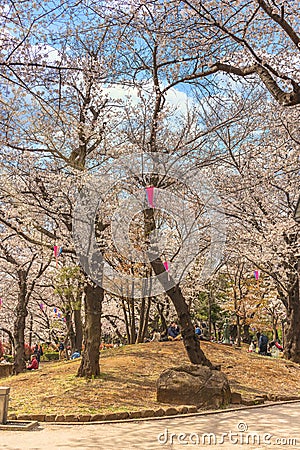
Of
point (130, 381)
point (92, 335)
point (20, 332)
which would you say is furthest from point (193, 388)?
point (20, 332)

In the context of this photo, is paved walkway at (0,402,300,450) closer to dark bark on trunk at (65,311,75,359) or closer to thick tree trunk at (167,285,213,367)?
thick tree trunk at (167,285,213,367)

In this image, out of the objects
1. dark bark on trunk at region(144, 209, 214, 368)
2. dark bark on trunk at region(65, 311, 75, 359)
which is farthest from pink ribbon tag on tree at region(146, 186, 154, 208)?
dark bark on trunk at region(65, 311, 75, 359)

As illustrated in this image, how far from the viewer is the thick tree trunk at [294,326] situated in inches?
608

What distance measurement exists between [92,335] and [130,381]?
1343 millimetres

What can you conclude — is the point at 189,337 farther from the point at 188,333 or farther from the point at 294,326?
the point at 294,326

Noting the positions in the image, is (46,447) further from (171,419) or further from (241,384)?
(241,384)

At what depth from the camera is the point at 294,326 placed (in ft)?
50.6

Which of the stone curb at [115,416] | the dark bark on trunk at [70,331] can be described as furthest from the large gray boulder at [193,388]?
the dark bark on trunk at [70,331]

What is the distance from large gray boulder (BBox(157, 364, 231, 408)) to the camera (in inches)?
357

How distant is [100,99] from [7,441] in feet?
26.8

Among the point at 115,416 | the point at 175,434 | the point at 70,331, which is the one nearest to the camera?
the point at 175,434

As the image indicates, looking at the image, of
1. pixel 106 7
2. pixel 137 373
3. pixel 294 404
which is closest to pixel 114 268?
pixel 137 373

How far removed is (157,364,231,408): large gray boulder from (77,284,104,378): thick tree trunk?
206 cm

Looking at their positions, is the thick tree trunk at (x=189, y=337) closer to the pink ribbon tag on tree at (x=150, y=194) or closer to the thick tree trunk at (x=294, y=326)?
the pink ribbon tag on tree at (x=150, y=194)
